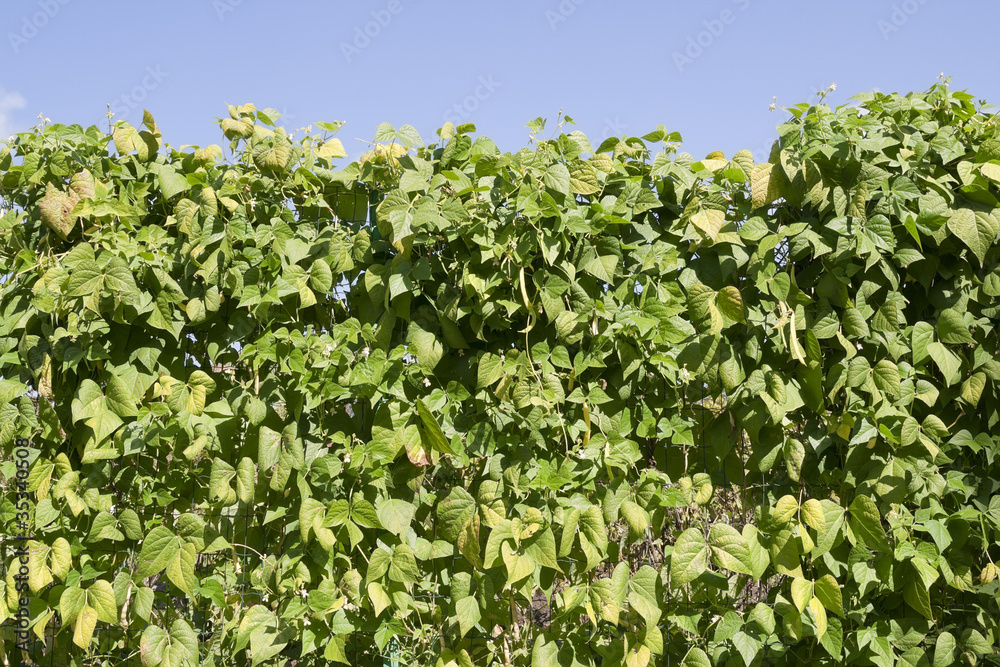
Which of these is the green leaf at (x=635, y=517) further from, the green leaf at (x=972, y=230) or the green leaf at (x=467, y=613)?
the green leaf at (x=972, y=230)

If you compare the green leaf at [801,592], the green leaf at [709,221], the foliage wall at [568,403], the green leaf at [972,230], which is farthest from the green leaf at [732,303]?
the green leaf at [801,592]

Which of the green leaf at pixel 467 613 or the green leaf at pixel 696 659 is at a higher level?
the green leaf at pixel 467 613

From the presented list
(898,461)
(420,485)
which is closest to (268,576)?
(420,485)

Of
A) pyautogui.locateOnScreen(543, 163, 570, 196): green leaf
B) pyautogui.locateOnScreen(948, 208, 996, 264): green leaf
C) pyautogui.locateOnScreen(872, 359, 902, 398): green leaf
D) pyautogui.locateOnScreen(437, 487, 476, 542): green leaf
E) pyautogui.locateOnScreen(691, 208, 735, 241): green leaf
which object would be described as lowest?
pyautogui.locateOnScreen(437, 487, 476, 542): green leaf

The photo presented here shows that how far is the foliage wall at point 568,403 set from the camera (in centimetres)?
207

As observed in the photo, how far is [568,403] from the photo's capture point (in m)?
2.13

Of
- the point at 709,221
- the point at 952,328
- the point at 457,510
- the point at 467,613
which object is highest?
the point at 709,221

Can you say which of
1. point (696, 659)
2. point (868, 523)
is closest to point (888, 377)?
point (868, 523)

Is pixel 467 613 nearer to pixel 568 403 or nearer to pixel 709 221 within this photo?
pixel 568 403

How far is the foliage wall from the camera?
2.07m

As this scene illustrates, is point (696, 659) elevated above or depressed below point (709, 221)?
below

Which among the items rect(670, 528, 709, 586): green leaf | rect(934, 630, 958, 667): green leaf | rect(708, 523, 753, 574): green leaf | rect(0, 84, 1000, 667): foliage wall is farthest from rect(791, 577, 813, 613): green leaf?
rect(934, 630, 958, 667): green leaf

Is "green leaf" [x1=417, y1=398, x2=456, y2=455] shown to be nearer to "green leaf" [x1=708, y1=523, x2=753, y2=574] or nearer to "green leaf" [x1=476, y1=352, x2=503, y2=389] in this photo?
"green leaf" [x1=476, y1=352, x2=503, y2=389]

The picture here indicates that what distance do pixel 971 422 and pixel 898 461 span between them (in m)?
0.35
